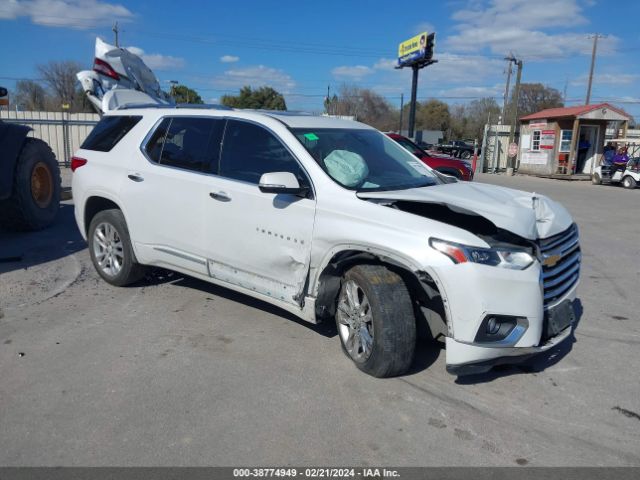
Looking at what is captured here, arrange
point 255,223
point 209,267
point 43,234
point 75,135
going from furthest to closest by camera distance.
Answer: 1. point 75,135
2. point 43,234
3. point 209,267
4. point 255,223

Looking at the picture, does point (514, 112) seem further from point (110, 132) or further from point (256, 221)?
point (256, 221)

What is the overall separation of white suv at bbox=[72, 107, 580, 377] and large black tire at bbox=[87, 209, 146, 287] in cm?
2

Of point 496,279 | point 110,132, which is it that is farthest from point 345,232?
point 110,132

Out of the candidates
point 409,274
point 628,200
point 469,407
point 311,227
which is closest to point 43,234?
point 311,227

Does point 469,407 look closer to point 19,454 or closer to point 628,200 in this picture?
point 19,454

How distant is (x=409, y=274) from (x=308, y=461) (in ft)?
4.90

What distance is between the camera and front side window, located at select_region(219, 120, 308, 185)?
441 centimetres

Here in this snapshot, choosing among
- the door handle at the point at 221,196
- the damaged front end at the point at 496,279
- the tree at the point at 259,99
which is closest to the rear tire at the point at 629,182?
the damaged front end at the point at 496,279

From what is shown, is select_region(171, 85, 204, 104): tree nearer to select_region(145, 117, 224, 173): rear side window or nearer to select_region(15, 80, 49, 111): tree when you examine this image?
select_region(15, 80, 49, 111): tree

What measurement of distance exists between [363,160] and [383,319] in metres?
1.58

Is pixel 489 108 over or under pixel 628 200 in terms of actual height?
over

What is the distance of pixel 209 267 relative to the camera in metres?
4.82

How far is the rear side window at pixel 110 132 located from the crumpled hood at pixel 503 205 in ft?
9.72

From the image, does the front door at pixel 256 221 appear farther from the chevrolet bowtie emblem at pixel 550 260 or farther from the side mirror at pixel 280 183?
the chevrolet bowtie emblem at pixel 550 260
